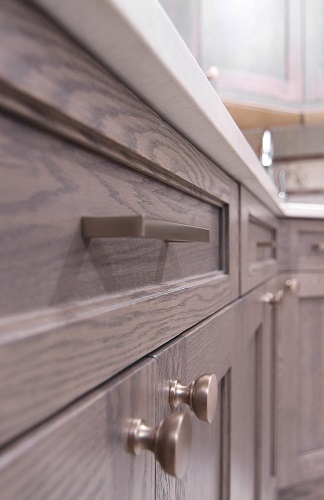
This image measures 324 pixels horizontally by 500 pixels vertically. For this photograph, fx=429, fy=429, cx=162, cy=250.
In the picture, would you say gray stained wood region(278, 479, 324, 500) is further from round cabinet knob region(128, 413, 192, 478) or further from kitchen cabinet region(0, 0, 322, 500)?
round cabinet knob region(128, 413, 192, 478)

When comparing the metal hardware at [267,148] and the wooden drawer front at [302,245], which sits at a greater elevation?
the metal hardware at [267,148]

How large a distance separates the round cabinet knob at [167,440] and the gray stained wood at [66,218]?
38 millimetres

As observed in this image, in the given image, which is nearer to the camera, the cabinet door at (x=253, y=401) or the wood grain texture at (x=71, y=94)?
the wood grain texture at (x=71, y=94)

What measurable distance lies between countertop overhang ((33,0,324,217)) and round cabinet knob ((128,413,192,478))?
0.61 ft

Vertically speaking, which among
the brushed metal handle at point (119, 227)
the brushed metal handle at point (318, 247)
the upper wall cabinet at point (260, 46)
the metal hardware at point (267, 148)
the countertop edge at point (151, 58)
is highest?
the upper wall cabinet at point (260, 46)

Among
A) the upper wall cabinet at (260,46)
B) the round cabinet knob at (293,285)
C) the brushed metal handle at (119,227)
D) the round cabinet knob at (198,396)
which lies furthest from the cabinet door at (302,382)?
the brushed metal handle at (119,227)

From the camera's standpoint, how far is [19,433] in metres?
0.16

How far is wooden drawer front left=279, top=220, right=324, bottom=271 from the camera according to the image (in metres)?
1.09

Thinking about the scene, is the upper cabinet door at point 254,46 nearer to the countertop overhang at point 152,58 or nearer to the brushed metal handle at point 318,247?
the brushed metal handle at point 318,247

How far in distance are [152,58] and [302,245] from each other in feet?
3.21

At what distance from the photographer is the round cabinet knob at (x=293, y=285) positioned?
105 centimetres

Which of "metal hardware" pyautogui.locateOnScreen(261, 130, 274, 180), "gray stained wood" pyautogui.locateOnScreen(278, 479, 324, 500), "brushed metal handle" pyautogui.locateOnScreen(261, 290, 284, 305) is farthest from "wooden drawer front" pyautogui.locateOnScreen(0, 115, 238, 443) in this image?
"metal hardware" pyautogui.locateOnScreen(261, 130, 274, 180)

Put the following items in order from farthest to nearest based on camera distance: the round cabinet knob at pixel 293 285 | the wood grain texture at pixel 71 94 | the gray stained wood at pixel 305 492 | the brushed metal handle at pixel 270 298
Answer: the gray stained wood at pixel 305 492
the round cabinet knob at pixel 293 285
the brushed metal handle at pixel 270 298
the wood grain texture at pixel 71 94

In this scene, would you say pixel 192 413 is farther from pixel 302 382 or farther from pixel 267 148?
pixel 267 148
